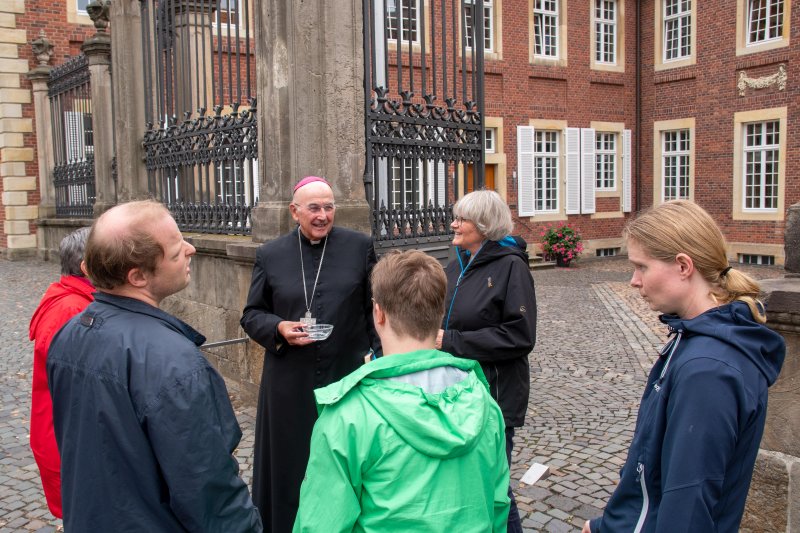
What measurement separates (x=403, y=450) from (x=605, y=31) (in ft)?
74.6

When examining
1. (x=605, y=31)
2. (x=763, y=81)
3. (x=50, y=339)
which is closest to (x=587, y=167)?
(x=605, y=31)

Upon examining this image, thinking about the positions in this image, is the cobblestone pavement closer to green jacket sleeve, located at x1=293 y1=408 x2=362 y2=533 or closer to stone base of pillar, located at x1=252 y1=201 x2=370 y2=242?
stone base of pillar, located at x1=252 y1=201 x2=370 y2=242

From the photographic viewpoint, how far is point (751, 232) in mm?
19484

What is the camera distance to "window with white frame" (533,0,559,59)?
20.6 metres

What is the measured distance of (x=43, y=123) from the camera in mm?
16188

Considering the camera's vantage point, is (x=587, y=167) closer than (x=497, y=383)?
No

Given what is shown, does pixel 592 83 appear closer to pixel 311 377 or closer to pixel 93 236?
pixel 311 377

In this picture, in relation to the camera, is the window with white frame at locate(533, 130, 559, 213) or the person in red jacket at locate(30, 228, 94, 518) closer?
the person in red jacket at locate(30, 228, 94, 518)

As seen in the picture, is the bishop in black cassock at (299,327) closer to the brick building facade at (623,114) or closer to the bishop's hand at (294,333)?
the bishop's hand at (294,333)

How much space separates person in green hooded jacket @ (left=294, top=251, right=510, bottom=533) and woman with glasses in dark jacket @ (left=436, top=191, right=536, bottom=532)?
1.29 meters

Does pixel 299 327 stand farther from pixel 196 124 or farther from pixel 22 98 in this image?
pixel 22 98

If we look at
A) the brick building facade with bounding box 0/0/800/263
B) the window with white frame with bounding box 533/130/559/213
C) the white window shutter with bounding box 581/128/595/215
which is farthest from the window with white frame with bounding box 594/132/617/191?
the window with white frame with bounding box 533/130/559/213

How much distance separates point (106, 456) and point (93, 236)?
58 centimetres

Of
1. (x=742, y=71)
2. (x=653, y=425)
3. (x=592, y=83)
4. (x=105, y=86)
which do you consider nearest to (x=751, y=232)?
(x=742, y=71)
